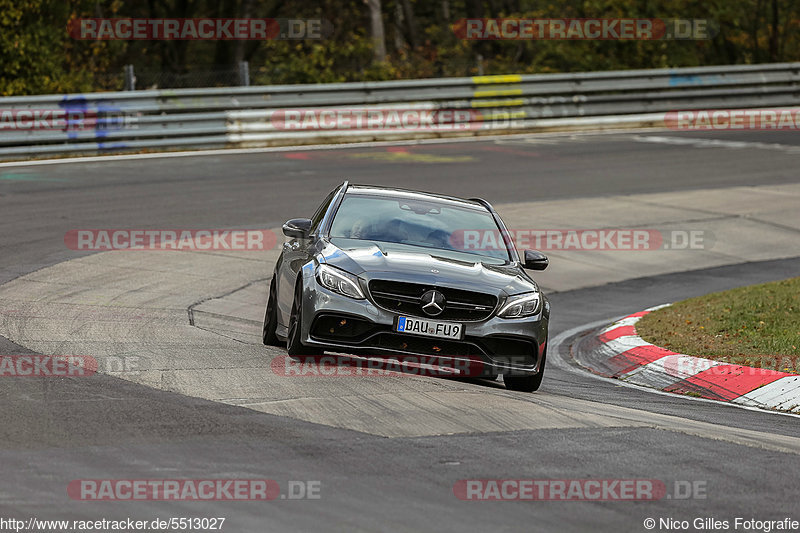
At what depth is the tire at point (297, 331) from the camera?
9.30 metres

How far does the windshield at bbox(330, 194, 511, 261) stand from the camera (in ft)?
33.6

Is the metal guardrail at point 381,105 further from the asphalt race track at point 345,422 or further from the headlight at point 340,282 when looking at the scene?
the headlight at point 340,282

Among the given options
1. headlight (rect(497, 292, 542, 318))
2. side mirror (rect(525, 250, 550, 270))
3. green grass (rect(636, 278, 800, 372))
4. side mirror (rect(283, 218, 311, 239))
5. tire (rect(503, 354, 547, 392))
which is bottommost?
green grass (rect(636, 278, 800, 372))

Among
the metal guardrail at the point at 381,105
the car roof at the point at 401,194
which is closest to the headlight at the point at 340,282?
the car roof at the point at 401,194

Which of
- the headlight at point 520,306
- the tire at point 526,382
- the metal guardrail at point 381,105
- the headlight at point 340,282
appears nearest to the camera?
the headlight at point 340,282

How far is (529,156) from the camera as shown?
25781 mm

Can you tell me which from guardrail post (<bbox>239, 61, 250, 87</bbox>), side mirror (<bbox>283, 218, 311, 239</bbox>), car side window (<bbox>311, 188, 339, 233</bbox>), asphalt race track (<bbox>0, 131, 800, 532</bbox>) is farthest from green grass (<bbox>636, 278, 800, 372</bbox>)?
Result: guardrail post (<bbox>239, 61, 250, 87</bbox>)

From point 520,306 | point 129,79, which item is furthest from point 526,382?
point 129,79

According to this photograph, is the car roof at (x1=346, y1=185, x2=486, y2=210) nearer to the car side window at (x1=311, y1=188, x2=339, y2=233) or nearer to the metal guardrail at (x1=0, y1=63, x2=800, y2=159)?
the car side window at (x1=311, y1=188, x2=339, y2=233)

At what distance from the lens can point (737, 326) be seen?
12.3 meters

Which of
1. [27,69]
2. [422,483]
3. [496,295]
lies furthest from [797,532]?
[27,69]

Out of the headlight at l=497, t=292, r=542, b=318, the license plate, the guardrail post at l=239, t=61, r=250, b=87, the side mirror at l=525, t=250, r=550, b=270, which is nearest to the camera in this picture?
the license plate

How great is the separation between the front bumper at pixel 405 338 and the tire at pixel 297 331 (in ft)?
0.33

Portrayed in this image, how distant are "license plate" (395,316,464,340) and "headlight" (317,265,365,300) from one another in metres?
0.36
